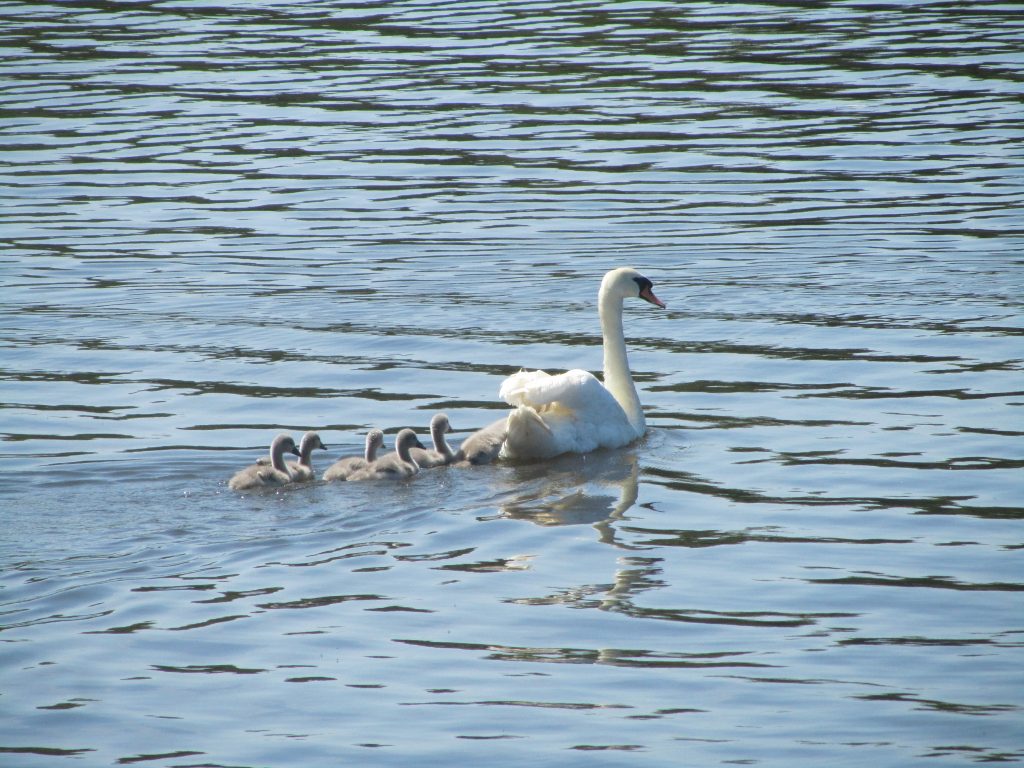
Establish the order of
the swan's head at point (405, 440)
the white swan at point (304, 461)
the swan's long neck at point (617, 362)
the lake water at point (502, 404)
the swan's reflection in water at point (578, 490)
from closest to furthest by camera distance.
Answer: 1. the lake water at point (502, 404)
2. the swan's reflection in water at point (578, 490)
3. the white swan at point (304, 461)
4. the swan's head at point (405, 440)
5. the swan's long neck at point (617, 362)

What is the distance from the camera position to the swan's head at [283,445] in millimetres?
11320

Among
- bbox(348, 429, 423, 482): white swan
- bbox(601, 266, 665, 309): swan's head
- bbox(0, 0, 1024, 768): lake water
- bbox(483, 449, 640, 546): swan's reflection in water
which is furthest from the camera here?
bbox(601, 266, 665, 309): swan's head

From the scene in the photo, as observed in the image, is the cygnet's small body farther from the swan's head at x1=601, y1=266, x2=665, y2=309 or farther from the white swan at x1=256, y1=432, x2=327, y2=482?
the swan's head at x1=601, y1=266, x2=665, y2=309

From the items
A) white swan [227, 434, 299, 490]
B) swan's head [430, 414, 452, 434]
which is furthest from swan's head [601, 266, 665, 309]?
white swan [227, 434, 299, 490]

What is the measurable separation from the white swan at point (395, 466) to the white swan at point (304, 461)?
1.00ft

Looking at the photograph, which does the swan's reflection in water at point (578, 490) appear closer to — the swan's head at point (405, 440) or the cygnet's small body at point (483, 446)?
the cygnet's small body at point (483, 446)

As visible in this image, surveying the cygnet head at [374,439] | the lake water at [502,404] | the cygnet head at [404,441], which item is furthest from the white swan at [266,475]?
the cygnet head at [404,441]

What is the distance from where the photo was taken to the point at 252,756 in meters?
7.20

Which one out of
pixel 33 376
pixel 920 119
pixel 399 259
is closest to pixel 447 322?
pixel 399 259

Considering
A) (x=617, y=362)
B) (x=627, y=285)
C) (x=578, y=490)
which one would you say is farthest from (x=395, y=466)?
(x=627, y=285)

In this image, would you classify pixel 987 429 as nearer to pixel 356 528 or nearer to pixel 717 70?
pixel 356 528

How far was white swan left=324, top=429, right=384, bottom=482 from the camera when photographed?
11312mm

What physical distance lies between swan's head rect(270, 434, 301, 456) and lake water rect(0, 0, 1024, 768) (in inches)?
16.8

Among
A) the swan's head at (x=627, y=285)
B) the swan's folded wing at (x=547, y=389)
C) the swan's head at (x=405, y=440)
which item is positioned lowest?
the swan's head at (x=405, y=440)
